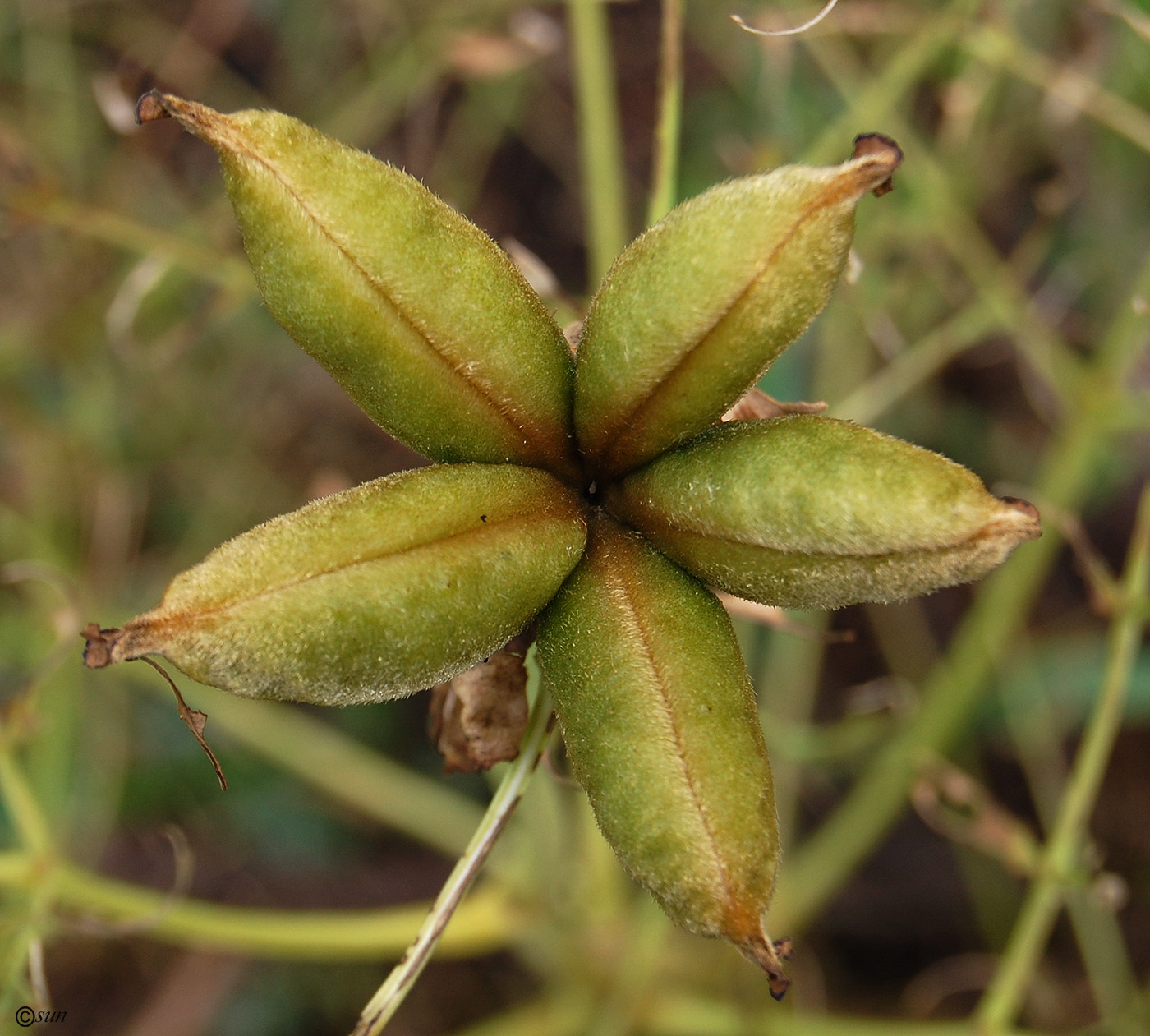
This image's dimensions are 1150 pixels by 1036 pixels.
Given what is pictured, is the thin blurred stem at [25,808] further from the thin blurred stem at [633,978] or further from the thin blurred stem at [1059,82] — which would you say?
the thin blurred stem at [1059,82]

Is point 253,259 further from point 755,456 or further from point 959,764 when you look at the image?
point 959,764

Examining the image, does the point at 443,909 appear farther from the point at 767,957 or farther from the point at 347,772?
the point at 347,772

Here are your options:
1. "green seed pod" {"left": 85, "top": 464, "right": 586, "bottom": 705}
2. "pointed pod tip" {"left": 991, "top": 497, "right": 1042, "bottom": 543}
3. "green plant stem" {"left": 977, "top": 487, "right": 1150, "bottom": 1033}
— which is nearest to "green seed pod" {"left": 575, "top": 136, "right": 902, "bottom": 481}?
"green seed pod" {"left": 85, "top": 464, "right": 586, "bottom": 705}

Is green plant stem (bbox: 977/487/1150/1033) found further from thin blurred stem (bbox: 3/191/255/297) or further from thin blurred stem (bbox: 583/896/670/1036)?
thin blurred stem (bbox: 3/191/255/297)

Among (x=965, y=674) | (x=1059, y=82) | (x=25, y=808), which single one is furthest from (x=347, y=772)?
(x=1059, y=82)

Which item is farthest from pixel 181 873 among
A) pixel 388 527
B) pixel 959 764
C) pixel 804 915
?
pixel 959 764

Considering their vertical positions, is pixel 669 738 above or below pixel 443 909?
above
